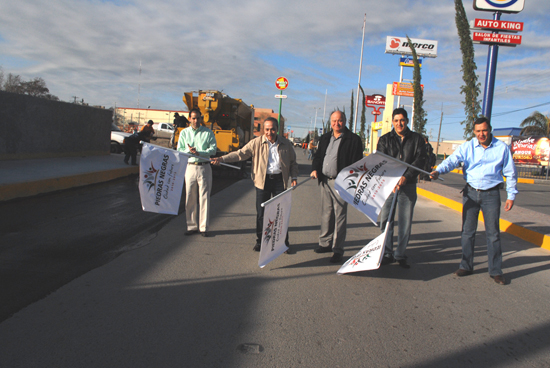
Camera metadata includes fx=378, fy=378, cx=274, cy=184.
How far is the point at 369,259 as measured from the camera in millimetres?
4137

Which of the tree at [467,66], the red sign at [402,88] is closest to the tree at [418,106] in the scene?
the tree at [467,66]

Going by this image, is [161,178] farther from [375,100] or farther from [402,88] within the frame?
[375,100]

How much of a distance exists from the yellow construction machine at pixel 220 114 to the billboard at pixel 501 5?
9.28 m

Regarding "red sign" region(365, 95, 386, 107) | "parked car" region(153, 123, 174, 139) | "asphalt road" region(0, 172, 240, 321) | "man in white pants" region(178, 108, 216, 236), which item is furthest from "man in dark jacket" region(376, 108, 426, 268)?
"red sign" region(365, 95, 386, 107)

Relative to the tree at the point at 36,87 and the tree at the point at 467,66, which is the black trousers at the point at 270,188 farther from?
the tree at the point at 36,87

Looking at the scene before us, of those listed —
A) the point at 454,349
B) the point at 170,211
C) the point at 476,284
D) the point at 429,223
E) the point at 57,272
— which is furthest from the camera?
the point at 429,223

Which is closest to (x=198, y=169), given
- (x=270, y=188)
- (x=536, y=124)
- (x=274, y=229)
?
(x=270, y=188)

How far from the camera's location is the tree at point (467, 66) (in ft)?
48.0

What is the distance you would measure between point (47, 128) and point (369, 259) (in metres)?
13.6

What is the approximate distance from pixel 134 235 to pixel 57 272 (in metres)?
1.67

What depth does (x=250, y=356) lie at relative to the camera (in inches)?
104

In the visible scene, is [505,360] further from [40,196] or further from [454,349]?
[40,196]

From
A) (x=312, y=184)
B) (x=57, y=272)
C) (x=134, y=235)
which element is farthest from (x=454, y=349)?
(x=312, y=184)

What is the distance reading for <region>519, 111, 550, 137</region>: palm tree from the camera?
36125 millimetres
